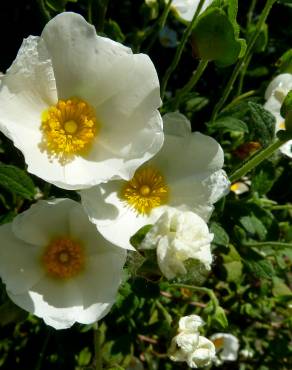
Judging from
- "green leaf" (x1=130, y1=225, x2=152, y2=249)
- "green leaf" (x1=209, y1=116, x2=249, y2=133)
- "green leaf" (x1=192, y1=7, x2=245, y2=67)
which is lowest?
"green leaf" (x1=130, y1=225, x2=152, y2=249)

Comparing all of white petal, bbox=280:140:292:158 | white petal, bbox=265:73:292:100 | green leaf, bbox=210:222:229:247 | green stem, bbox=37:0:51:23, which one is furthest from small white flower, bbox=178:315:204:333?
green stem, bbox=37:0:51:23

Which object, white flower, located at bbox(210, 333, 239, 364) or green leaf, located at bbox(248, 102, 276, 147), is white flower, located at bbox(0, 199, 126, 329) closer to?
green leaf, located at bbox(248, 102, 276, 147)

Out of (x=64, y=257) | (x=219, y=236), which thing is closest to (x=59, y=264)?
(x=64, y=257)

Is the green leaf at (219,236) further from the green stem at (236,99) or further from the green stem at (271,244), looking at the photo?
the green stem at (236,99)

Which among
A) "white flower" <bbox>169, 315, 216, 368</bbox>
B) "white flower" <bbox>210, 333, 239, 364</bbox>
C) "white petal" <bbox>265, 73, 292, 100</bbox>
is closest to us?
"white flower" <bbox>169, 315, 216, 368</bbox>

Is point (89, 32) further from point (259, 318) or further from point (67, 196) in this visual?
point (259, 318)

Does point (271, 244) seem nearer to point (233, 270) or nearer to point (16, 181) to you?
point (233, 270)

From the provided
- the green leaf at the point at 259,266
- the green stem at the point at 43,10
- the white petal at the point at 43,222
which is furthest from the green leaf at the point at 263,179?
the green stem at the point at 43,10

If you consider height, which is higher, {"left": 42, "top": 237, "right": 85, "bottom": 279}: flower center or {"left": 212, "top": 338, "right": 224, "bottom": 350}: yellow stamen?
{"left": 42, "top": 237, "right": 85, "bottom": 279}: flower center
